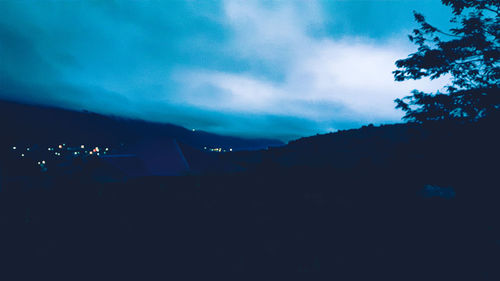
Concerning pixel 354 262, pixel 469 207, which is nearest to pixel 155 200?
pixel 354 262

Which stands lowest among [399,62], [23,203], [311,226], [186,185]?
[311,226]

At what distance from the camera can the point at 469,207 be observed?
22.1 feet

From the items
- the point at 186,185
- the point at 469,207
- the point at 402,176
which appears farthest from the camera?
the point at 402,176

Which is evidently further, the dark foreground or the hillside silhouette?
the hillside silhouette

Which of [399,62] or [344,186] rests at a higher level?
[399,62]

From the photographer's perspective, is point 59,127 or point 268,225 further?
point 59,127

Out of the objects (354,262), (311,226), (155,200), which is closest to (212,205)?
(155,200)

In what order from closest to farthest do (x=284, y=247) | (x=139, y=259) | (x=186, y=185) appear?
1. (x=139, y=259)
2. (x=284, y=247)
3. (x=186, y=185)

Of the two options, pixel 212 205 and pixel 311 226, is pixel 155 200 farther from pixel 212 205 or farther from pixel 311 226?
pixel 311 226

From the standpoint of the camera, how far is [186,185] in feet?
20.5

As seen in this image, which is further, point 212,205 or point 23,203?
point 212,205

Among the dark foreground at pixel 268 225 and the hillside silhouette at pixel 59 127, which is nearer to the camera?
the dark foreground at pixel 268 225

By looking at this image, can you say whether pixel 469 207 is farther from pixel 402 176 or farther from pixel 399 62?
pixel 399 62

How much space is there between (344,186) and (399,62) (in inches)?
158
